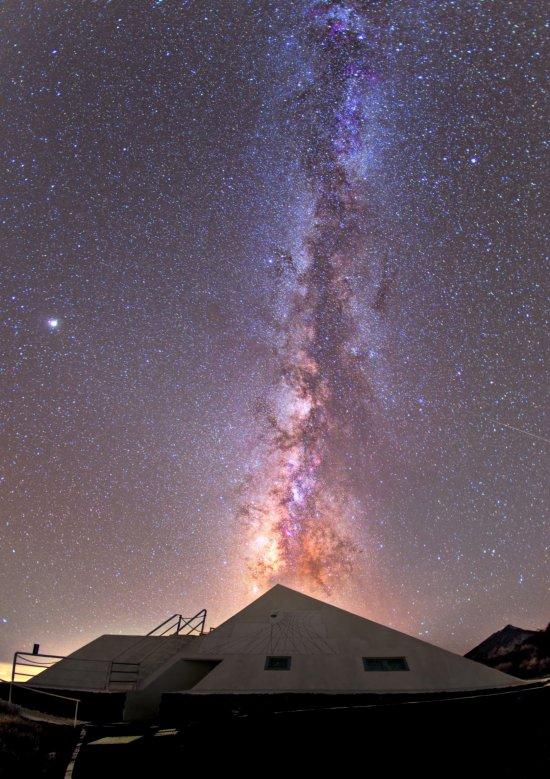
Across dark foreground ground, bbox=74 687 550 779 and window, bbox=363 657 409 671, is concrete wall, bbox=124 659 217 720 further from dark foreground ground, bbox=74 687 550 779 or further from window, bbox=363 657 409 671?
dark foreground ground, bbox=74 687 550 779

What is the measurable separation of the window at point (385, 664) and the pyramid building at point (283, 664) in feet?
0.08

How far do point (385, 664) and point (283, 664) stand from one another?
247cm

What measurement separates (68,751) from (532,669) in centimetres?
2019

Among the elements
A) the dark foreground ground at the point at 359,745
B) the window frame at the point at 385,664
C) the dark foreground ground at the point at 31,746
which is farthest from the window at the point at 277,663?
the dark foreground ground at the point at 359,745

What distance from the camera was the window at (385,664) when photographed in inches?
460

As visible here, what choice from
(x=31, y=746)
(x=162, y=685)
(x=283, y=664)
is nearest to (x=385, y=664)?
(x=283, y=664)

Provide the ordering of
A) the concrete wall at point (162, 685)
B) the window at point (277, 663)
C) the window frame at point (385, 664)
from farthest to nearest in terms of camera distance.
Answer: the concrete wall at point (162, 685), the window at point (277, 663), the window frame at point (385, 664)

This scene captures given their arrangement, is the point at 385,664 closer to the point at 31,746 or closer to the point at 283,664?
the point at 283,664

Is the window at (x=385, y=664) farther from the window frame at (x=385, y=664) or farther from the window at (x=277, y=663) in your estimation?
the window at (x=277, y=663)

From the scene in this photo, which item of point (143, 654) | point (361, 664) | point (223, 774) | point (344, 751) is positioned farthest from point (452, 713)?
point (143, 654)

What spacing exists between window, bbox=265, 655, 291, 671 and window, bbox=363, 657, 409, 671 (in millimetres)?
1891

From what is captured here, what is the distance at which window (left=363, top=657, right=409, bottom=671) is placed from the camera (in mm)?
11688

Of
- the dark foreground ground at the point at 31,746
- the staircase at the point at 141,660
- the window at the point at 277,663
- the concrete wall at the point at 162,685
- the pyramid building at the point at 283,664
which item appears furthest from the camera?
the staircase at the point at 141,660

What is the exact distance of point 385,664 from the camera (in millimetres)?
11844
